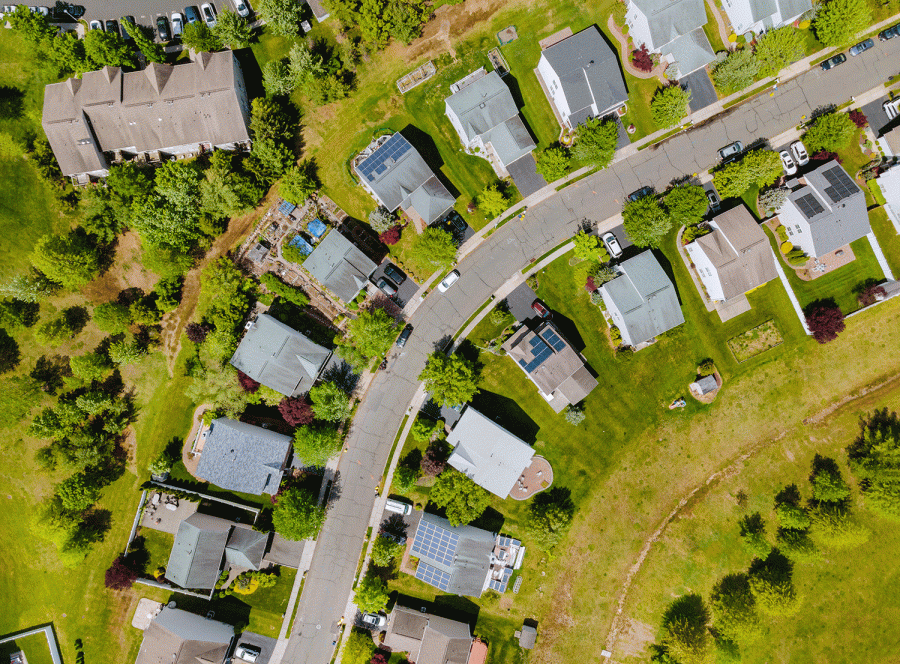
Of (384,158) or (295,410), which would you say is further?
(295,410)

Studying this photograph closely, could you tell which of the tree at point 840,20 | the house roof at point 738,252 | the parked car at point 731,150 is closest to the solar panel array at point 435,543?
the house roof at point 738,252

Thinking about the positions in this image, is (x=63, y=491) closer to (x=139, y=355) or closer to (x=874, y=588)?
(x=139, y=355)

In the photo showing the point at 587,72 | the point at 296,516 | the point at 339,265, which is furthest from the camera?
the point at 339,265

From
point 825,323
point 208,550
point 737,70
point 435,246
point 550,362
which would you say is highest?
point 737,70

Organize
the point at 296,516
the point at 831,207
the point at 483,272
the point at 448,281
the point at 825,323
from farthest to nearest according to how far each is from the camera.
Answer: the point at 483,272
the point at 448,281
the point at 825,323
the point at 831,207
the point at 296,516

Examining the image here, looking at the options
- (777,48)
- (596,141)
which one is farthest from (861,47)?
(596,141)

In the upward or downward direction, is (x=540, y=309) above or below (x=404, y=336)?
above

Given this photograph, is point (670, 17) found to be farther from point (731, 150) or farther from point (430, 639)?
point (430, 639)

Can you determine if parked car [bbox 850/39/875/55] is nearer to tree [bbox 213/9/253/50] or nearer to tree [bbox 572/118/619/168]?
tree [bbox 572/118/619/168]
